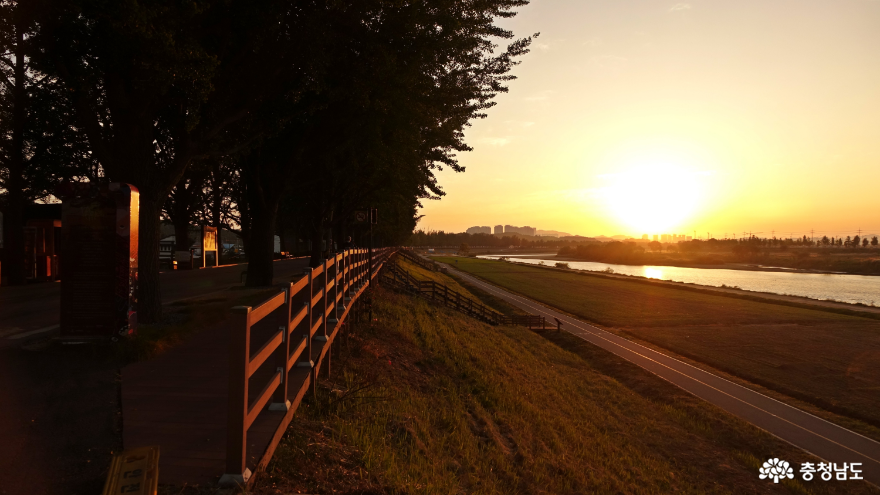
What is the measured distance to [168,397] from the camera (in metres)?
5.73

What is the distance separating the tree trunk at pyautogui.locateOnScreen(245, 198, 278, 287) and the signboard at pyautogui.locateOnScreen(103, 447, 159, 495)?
14768 mm

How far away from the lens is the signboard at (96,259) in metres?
7.78

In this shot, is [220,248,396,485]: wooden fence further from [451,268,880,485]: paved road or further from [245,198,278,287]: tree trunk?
[451,268,880,485]: paved road

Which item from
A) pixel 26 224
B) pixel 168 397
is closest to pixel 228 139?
pixel 168 397

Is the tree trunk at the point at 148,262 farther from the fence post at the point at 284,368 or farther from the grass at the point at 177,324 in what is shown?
the fence post at the point at 284,368

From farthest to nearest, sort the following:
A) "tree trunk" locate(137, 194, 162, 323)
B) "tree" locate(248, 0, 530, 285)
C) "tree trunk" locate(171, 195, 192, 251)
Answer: "tree trunk" locate(171, 195, 192, 251)
"tree" locate(248, 0, 530, 285)
"tree trunk" locate(137, 194, 162, 323)

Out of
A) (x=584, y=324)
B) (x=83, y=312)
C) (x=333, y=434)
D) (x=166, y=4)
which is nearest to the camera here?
(x=333, y=434)

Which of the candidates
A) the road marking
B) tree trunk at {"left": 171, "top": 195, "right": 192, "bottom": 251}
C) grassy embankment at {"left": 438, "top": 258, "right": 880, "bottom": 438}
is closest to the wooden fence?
the road marking

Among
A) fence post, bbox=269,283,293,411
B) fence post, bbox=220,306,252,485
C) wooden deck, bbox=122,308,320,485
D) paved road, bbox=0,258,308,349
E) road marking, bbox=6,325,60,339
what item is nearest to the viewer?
fence post, bbox=220,306,252,485

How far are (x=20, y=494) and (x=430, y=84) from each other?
40.8 feet

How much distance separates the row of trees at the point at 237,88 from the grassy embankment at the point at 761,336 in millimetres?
17281

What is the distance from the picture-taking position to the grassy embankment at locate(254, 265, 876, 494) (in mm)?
5359

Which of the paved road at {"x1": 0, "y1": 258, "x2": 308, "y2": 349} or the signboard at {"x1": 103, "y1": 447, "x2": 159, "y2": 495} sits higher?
the signboard at {"x1": 103, "y1": 447, "x2": 159, "y2": 495}

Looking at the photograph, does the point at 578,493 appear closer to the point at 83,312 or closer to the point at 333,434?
the point at 333,434
